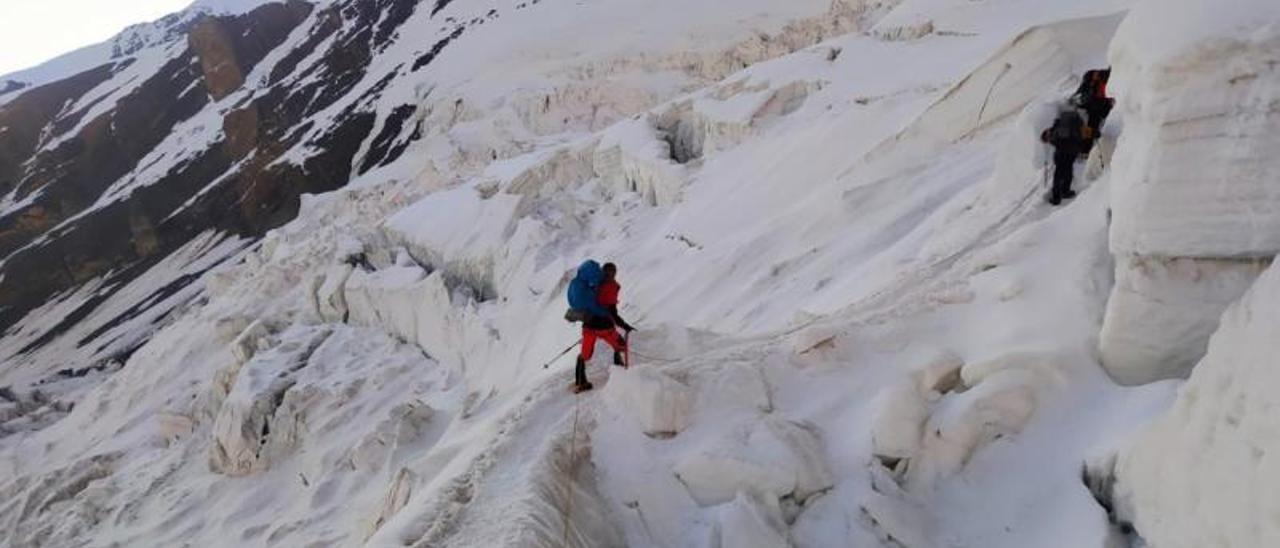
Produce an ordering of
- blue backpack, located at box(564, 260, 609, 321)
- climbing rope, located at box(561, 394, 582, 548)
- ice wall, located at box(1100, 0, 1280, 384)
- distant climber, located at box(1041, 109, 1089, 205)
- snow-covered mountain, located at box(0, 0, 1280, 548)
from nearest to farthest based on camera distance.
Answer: ice wall, located at box(1100, 0, 1280, 384), snow-covered mountain, located at box(0, 0, 1280, 548), climbing rope, located at box(561, 394, 582, 548), blue backpack, located at box(564, 260, 609, 321), distant climber, located at box(1041, 109, 1089, 205)

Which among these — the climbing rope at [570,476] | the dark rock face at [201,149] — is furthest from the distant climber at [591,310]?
the dark rock face at [201,149]

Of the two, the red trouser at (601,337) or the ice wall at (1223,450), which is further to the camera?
the red trouser at (601,337)

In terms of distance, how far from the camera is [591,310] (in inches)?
219

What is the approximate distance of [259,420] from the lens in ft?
46.0

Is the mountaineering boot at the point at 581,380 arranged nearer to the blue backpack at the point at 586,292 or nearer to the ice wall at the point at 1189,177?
the blue backpack at the point at 586,292

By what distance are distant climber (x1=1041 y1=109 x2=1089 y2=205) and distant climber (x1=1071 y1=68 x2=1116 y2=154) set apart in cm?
7

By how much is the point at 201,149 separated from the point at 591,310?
50.5 meters

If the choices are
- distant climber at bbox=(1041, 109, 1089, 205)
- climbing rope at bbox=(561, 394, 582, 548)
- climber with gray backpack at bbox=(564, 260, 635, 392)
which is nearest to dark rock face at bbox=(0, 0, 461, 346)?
climber with gray backpack at bbox=(564, 260, 635, 392)

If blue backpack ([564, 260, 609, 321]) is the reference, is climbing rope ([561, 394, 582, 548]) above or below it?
below

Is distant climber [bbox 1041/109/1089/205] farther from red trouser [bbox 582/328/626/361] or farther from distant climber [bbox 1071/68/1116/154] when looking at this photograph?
red trouser [bbox 582/328/626/361]

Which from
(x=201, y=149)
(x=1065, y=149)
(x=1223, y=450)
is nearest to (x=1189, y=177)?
(x=1223, y=450)

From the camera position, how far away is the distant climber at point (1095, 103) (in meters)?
6.00

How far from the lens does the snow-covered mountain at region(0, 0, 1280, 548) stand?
11.1 feet

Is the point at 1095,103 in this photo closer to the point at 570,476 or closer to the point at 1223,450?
the point at 1223,450
